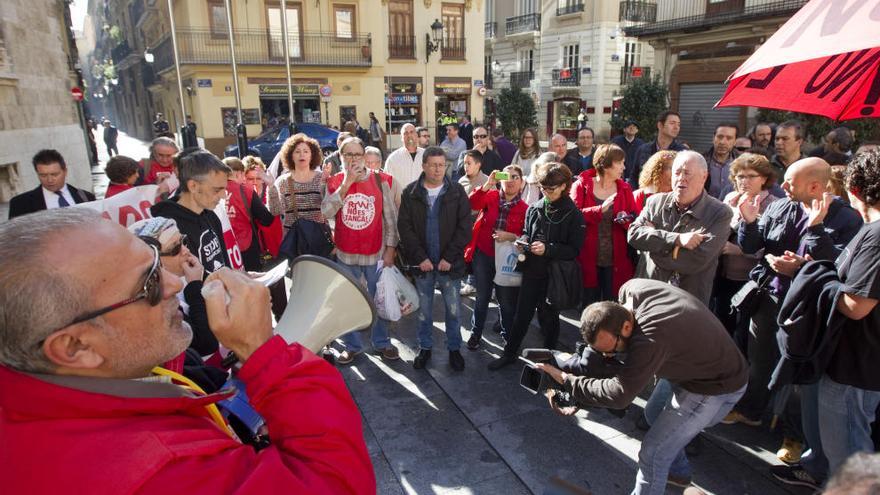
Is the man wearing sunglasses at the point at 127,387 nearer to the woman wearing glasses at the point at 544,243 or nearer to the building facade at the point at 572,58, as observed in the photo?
the woman wearing glasses at the point at 544,243

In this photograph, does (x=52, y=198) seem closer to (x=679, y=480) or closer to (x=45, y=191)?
(x=45, y=191)

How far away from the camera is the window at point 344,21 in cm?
2600

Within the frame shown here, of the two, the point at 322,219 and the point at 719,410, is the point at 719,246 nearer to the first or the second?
the point at 719,410

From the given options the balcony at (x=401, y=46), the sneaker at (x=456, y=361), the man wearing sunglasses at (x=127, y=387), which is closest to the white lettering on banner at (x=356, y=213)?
the sneaker at (x=456, y=361)

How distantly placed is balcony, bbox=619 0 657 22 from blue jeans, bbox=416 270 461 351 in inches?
1160

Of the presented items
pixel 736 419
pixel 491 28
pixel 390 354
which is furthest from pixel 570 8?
pixel 736 419

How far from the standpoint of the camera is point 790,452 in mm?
3217

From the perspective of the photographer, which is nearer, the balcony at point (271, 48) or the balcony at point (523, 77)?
the balcony at point (271, 48)

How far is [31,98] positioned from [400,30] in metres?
21.0

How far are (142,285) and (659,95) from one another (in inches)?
915

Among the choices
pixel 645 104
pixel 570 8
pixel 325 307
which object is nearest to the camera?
pixel 325 307

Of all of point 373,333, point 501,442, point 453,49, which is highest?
point 453,49

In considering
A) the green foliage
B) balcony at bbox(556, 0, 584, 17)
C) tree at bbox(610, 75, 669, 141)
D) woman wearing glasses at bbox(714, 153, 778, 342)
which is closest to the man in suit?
woman wearing glasses at bbox(714, 153, 778, 342)

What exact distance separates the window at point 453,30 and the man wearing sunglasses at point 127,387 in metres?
29.7
